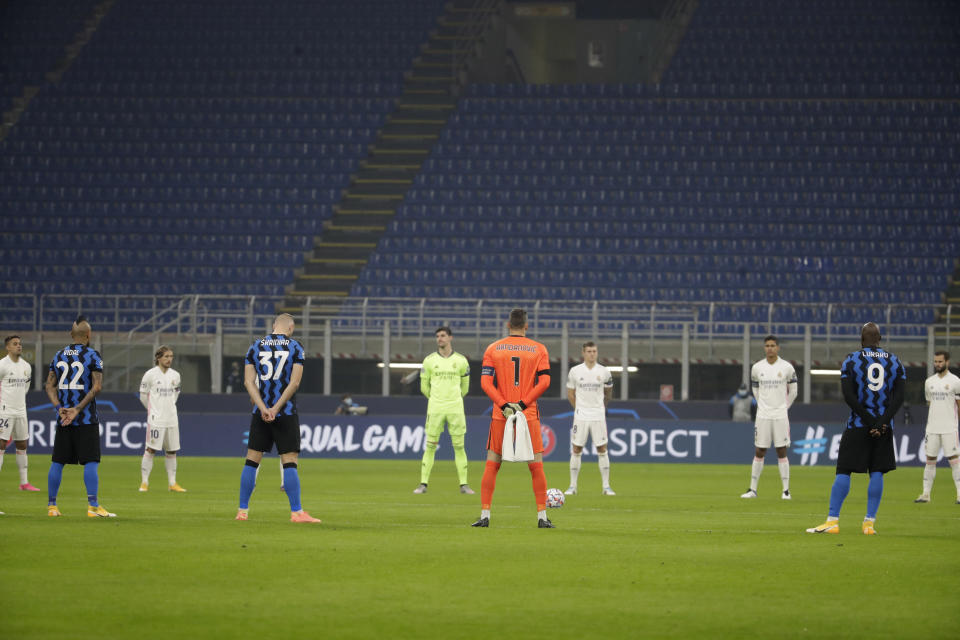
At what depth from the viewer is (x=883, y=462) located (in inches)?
471

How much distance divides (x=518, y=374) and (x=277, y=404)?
7.84 feet

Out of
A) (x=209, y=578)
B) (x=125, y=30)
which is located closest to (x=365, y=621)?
(x=209, y=578)

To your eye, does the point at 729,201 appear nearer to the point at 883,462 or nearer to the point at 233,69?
the point at 233,69

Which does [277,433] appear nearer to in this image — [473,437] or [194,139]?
[473,437]

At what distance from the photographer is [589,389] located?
63.7 ft

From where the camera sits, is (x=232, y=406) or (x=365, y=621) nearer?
(x=365, y=621)

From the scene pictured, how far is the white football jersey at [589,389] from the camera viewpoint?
Result: 63.7 feet

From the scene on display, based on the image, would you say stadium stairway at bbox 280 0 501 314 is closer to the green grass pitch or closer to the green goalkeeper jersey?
the green goalkeeper jersey

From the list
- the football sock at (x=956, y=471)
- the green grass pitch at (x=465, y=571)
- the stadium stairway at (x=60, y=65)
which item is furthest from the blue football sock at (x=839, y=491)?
the stadium stairway at (x=60, y=65)

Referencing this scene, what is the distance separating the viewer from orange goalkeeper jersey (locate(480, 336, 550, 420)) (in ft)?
40.0

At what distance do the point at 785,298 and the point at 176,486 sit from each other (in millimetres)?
22017

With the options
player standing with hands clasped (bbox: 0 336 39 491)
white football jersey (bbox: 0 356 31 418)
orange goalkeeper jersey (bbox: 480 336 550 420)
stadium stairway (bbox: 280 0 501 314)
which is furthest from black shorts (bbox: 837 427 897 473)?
stadium stairway (bbox: 280 0 501 314)

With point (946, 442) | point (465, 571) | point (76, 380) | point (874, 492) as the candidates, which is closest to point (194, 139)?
point (946, 442)

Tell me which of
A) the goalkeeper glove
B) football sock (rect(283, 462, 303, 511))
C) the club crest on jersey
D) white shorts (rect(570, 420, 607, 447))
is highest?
the goalkeeper glove
